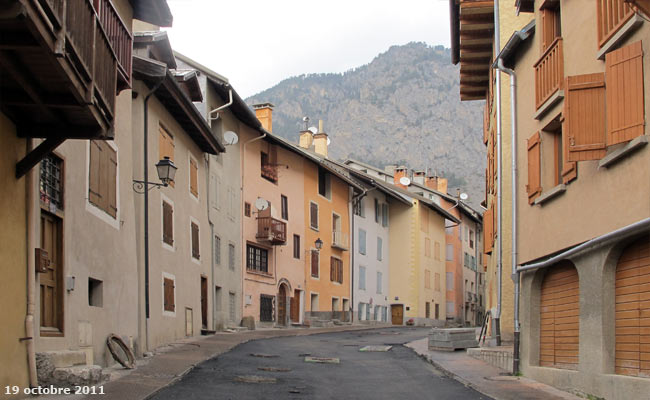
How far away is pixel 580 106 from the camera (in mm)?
11234

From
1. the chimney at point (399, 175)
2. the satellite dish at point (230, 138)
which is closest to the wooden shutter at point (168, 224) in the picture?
the satellite dish at point (230, 138)

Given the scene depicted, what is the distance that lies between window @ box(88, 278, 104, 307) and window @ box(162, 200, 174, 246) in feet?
19.8

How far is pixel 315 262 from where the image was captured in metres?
41.2

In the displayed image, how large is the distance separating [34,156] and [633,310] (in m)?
7.98

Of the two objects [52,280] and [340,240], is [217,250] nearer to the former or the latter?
[52,280]

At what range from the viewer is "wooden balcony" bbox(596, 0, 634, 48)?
10539 mm

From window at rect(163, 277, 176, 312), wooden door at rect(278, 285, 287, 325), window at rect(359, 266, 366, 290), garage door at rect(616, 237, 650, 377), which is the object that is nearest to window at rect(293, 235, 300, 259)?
wooden door at rect(278, 285, 287, 325)

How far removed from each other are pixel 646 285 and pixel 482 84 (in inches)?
672

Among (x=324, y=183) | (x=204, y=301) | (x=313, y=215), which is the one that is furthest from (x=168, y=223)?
(x=324, y=183)

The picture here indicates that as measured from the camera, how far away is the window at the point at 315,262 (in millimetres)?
40725

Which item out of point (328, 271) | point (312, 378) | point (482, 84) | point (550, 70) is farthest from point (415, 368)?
point (328, 271)

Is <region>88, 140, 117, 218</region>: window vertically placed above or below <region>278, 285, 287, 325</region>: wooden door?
above

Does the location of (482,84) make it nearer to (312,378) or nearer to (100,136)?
(312,378)

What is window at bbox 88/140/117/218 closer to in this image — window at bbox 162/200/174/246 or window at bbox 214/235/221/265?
window at bbox 162/200/174/246
